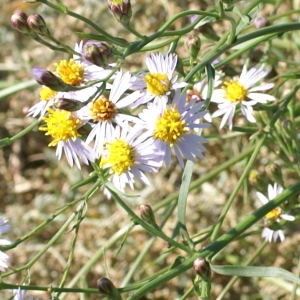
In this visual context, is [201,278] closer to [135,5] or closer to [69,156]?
[69,156]

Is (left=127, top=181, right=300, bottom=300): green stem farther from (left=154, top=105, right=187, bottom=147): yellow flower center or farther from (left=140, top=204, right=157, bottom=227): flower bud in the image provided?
(left=154, top=105, right=187, bottom=147): yellow flower center

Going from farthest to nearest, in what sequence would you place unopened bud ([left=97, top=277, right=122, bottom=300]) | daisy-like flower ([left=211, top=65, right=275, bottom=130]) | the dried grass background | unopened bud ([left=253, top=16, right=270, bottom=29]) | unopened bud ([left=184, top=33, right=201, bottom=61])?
the dried grass background
unopened bud ([left=253, top=16, right=270, bottom=29])
daisy-like flower ([left=211, top=65, right=275, bottom=130])
unopened bud ([left=184, top=33, right=201, bottom=61])
unopened bud ([left=97, top=277, right=122, bottom=300])

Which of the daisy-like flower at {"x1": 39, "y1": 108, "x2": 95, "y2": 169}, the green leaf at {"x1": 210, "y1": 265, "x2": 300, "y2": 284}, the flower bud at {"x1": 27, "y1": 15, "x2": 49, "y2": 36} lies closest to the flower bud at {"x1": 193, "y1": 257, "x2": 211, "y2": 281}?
the green leaf at {"x1": 210, "y1": 265, "x2": 300, "y2": 284}

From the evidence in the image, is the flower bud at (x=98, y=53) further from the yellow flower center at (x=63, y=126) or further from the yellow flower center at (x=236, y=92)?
the yellow flower center at (x=236, y=92)

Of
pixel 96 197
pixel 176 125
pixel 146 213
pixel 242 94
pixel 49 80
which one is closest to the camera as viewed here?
pixel 49 80

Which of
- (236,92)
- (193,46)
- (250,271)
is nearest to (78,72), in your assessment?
(193,46)

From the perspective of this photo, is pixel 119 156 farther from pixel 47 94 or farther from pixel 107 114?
pixel 47 94

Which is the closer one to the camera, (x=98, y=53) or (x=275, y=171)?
(x=98, y=53)
